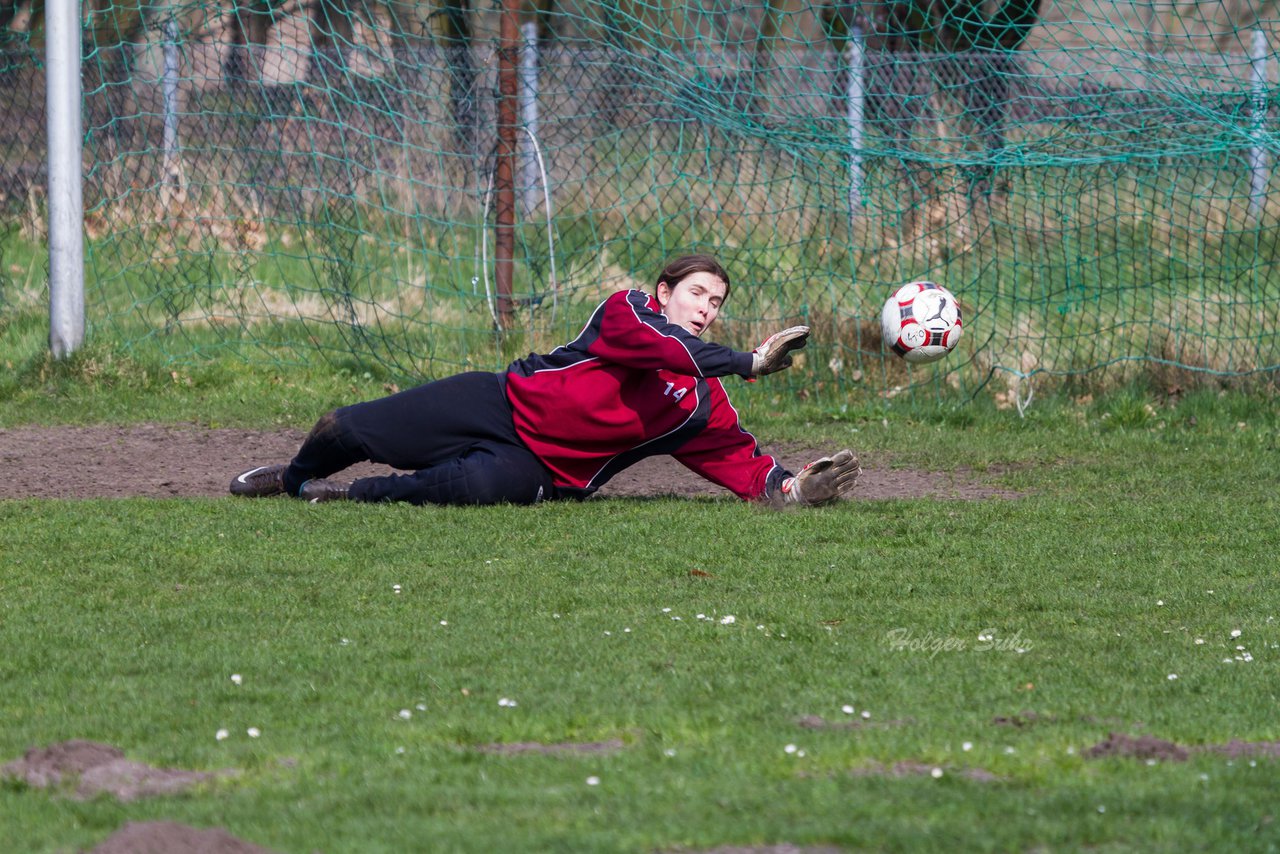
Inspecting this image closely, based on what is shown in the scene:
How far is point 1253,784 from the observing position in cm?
307

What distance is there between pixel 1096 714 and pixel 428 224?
774cm

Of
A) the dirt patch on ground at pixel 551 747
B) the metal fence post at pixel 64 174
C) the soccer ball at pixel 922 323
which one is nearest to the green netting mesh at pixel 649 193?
the metal fence post at pixel 64 174

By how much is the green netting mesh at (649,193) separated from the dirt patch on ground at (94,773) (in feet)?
20.2

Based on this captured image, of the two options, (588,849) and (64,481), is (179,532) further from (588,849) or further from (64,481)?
(588,849)

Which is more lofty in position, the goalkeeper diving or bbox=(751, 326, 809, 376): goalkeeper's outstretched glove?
bbox=(751, 326, 809, 376): goalkeeper's outstretched glove

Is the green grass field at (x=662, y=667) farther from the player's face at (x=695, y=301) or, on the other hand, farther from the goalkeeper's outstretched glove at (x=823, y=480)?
the player's face at (x=695, y=301)

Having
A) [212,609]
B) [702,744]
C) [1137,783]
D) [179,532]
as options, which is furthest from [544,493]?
[1137,783]

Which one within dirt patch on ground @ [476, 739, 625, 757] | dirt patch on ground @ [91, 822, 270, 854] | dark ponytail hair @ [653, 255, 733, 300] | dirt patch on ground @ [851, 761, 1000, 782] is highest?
dark ponytail hair @ [653, 255, 733, 300]

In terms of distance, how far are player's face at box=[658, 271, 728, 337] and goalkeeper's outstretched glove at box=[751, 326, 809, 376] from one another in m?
0.44

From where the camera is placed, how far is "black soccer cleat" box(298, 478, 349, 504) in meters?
6.27

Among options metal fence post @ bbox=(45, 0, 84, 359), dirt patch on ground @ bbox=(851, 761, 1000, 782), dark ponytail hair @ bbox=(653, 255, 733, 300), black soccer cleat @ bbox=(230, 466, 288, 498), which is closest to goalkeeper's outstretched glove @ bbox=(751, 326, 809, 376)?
dark ponytail hair @ bbox=(653, 255, 733, 300)

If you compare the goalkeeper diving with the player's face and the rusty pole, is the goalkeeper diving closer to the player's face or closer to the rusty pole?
the player's face

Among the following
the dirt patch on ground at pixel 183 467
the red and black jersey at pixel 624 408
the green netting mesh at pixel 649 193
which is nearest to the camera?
the red and black jersey at pixel 624 408

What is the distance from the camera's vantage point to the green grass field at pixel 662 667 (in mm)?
2902
